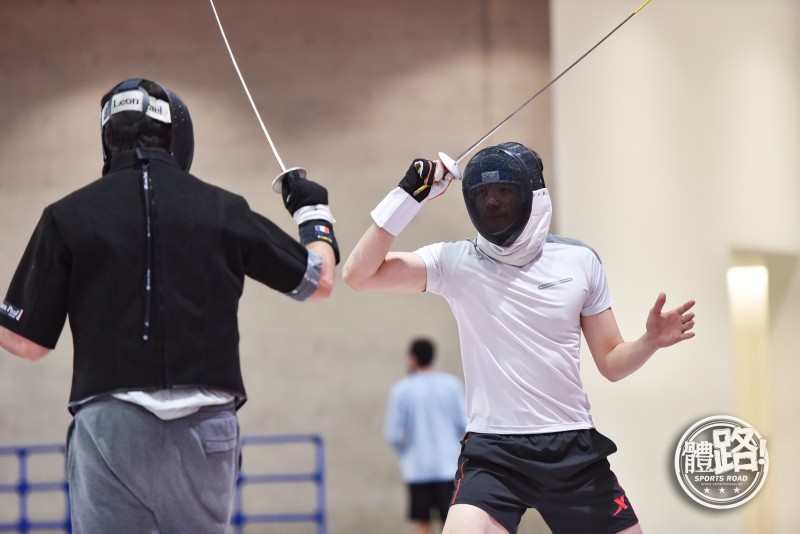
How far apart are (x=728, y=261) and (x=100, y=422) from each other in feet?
15.9

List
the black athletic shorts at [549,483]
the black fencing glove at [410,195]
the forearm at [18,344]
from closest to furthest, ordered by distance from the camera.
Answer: the forearm at [18,344]
the black athletic shorts at [549,483]
the black fencing glove at [410,195]

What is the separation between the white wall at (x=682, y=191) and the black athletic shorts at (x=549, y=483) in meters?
3.26

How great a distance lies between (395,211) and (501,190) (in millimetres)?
344

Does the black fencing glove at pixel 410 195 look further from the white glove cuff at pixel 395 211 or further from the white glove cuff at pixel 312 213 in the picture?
the white glove cuff at pixel 312 213

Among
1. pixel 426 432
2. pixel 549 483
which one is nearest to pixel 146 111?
pixel 549 483

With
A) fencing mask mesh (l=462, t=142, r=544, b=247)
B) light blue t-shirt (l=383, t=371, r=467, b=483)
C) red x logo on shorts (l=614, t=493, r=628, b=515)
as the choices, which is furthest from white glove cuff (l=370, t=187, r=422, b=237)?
light blue t-shirt (l=383, t=371, r=467, b=483)

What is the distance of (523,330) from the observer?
302 centimetres

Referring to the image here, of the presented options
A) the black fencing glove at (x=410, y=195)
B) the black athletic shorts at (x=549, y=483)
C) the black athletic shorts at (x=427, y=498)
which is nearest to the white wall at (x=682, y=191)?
the black athletic shorts at (x=427, y=498)

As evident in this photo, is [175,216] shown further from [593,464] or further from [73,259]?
[593,464]

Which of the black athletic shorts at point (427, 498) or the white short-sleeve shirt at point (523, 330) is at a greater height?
the white short-sleeve shirt at point (523, 330)

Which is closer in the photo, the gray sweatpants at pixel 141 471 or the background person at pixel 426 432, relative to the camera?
the gray sweatpants at pixel 141 471

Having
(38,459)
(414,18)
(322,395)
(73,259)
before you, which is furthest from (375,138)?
(73,259)

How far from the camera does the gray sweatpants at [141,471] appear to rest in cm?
212

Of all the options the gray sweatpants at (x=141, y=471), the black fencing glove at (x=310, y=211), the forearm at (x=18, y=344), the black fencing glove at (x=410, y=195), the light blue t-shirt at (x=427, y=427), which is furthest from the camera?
the light blue t-shirt at (x=427, y=427)
